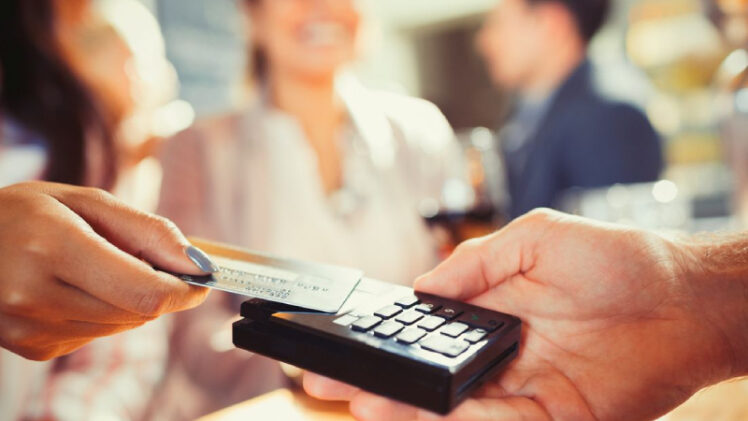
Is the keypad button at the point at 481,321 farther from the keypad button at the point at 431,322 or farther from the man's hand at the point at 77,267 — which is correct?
the man's hand at the point at 77,267

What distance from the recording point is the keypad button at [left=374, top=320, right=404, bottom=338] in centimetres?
41

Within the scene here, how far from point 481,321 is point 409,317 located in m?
0.06

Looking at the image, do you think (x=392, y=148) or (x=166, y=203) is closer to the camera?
(x=166, y=203)

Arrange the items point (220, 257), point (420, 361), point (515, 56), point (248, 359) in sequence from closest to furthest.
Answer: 1. point (420, 361)
2. point (220, 257)
3. point (248, 359)
4. point (515, 56)

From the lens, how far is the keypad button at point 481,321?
0.44 metres

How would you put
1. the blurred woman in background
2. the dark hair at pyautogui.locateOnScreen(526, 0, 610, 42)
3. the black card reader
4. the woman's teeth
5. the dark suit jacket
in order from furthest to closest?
1. the dark hair at pyautogui.locateOnScreen(526, 0, 610, 42)
2. the dark suit jacket
3. the woman's teeth
4. the blurred woman in background
5. the black card reader

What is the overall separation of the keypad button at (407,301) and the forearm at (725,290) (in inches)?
10.7

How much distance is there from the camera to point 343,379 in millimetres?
395

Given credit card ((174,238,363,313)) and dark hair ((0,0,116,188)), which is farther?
dark hair ((0,0,116,188))

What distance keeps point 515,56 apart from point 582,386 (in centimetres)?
158

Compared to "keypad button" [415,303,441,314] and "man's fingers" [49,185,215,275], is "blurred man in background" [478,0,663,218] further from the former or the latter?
"man's fingers" [49,185,215,275]

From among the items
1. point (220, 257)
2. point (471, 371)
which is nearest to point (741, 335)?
point (471, 371)

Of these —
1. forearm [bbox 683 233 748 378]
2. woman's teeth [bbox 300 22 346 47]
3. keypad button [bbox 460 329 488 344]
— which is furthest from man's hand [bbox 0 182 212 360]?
woman's teeth [bbox 300 22 346 47]

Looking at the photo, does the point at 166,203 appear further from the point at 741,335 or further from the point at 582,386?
the point at 741,335
